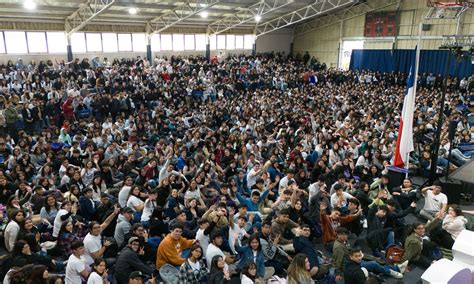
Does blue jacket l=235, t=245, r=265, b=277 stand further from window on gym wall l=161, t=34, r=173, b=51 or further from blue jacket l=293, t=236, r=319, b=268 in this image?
window on gym wall l=161, t=34, r=173, b=51

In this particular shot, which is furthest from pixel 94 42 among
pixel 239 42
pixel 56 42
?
pixel 239 42

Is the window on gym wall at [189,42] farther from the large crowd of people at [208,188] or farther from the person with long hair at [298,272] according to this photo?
the person with long hair at [298,272]

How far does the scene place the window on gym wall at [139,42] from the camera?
21.9m

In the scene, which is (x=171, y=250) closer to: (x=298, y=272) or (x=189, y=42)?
(x=298, y=272)

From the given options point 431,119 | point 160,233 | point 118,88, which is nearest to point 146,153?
point 160,233

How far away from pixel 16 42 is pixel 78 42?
2.92m

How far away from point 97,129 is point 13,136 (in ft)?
8.59

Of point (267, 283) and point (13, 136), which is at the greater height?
point (13, 136)

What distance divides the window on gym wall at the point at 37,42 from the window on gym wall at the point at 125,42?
13.4 feet

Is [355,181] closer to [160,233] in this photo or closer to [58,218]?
[160,233]

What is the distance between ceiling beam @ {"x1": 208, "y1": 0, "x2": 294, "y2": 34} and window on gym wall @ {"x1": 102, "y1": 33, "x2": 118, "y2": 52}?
6.30m

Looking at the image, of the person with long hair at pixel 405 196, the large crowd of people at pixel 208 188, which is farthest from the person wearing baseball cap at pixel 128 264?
the person with long hair at pixel 405 196

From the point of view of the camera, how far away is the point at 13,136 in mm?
10844

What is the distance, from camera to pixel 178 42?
24.0m
